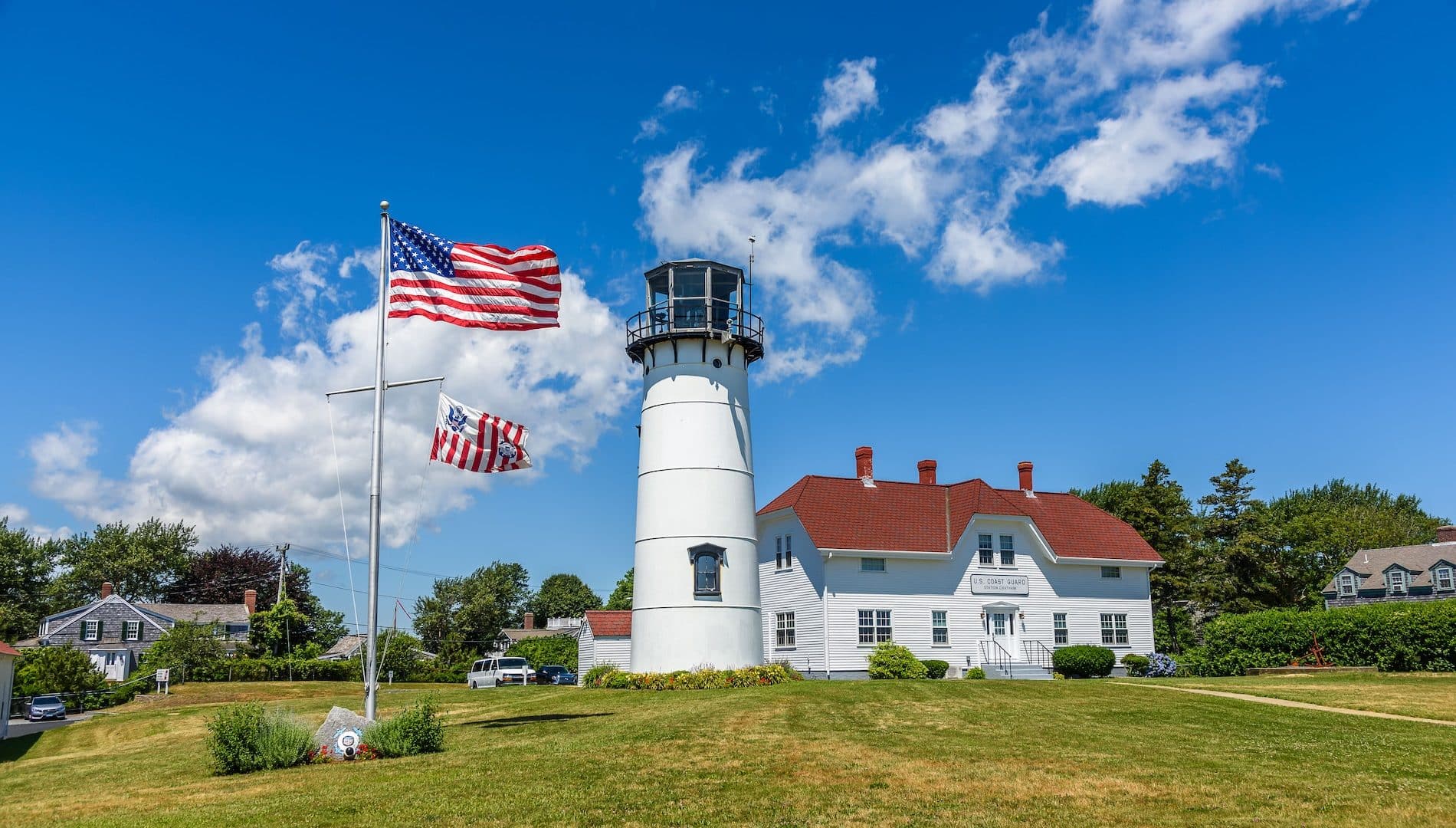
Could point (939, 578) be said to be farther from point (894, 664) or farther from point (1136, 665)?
point (1136, 665)

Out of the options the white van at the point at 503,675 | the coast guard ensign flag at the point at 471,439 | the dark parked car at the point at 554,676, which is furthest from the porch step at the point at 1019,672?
the coast guard ensign flag at the point at 471,439

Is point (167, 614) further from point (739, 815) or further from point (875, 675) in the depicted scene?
point (739, 815)

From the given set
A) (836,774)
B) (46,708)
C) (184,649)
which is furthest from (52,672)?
(836,774)

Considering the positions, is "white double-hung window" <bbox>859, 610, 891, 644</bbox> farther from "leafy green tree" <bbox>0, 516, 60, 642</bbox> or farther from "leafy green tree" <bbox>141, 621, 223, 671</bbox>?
"leafy green tree" <bbox>0, 516, 60, 642</bbox>

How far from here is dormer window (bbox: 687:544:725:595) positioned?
96.2ft

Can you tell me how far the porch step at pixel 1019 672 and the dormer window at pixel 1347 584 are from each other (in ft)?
116

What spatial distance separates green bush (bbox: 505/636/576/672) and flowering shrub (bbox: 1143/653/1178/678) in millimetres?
29710

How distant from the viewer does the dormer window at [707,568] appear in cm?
2933

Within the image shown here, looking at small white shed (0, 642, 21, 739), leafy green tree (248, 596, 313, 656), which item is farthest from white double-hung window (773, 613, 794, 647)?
leafy green tree (248, 596, 313, 656)

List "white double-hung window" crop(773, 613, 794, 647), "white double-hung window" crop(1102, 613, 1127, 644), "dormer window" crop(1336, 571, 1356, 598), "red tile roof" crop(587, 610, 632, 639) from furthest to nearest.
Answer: "dormer window" crop(1336, 571, 1356, 598) < "red tile roof" crop(587, 610, 632, 639) < "white double-hung window" crop(1102, 613, 1127, 644) < "white double-hung window" crop(773, 613, 794, 647)

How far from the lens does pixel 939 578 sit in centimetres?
3709

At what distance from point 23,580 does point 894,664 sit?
2492 inches

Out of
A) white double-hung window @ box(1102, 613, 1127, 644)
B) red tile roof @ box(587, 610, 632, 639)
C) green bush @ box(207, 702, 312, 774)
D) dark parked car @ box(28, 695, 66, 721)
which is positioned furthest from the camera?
red tile roof @ box(587, 610, 632, 639)

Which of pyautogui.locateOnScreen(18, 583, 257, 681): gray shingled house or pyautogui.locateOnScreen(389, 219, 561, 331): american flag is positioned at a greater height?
pyautogui.locateOnScreen(389, 219, 561, 331): american flag
